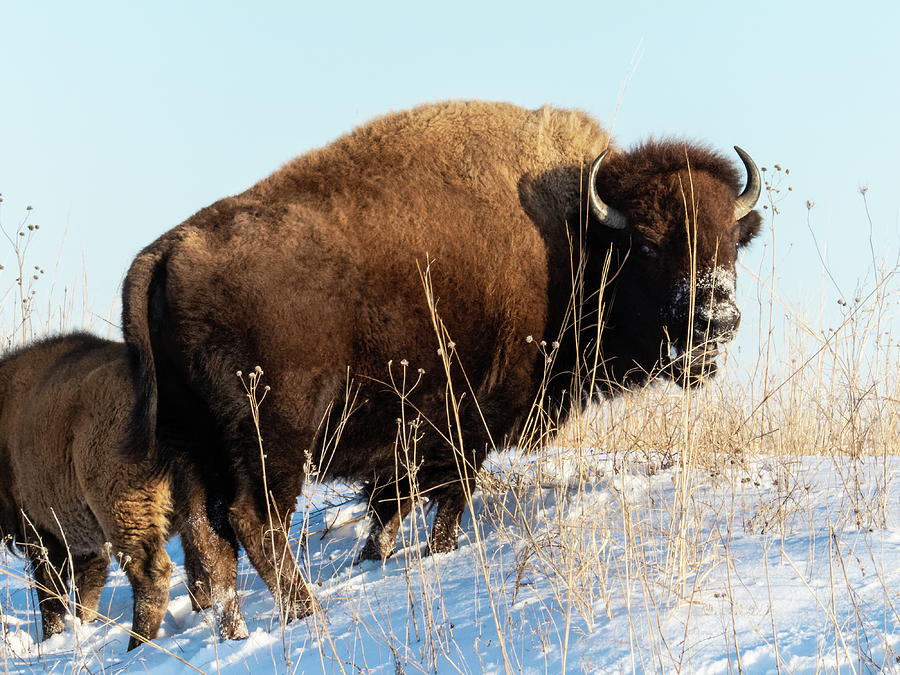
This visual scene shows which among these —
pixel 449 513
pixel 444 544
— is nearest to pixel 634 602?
pixel 444 544

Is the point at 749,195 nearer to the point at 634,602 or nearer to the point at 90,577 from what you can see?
the point at 634,602

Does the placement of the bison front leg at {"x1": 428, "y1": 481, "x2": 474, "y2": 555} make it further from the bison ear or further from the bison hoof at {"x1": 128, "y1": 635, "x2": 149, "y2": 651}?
the bison ear

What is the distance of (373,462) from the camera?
458 centimetres

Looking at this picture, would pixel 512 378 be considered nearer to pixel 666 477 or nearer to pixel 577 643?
pixel 666 477

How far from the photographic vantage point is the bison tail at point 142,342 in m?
4.18

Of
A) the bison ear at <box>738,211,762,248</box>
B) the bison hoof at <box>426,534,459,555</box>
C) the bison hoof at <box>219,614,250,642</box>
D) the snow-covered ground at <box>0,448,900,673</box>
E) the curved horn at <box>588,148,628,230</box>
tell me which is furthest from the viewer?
the bison ear at <box>738,211,762,248</box>

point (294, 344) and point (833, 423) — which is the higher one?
point (294, 344)

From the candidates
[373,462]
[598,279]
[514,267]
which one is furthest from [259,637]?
[598,279]

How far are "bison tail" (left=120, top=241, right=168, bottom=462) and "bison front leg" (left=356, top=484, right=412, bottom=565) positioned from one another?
1.27m

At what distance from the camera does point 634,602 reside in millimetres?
3064

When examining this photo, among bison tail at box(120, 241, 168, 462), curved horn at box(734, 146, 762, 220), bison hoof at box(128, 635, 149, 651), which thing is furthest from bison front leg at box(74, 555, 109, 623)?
curved horn at box(734, 146, 762, 220)

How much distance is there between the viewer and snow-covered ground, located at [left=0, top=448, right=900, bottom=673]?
8.89 feet

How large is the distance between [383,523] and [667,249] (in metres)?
2.11

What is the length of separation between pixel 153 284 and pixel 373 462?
4.43 feet
